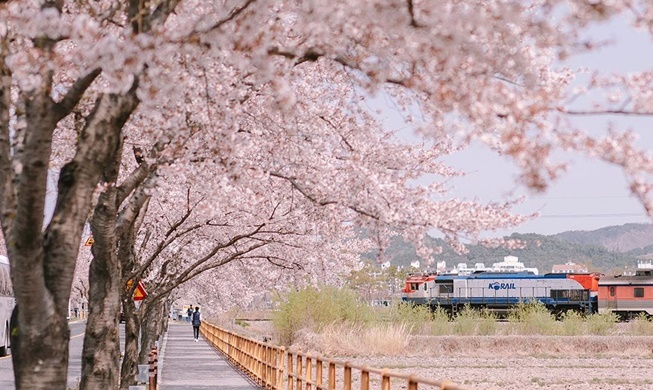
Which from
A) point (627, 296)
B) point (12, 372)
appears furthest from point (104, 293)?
point (627, 296)

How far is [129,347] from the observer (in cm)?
2481

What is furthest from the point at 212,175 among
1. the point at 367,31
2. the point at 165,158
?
the point at 367,31

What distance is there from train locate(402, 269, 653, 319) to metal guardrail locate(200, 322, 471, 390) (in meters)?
39.1

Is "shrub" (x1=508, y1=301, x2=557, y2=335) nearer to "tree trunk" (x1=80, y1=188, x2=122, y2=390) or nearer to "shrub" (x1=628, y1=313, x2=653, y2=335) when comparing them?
"shrub" (x1=628, y1=313, x2=653, y2=335)

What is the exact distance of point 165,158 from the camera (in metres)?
13.2

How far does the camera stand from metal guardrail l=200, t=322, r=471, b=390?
41.4ft

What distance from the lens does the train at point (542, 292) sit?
262 ft

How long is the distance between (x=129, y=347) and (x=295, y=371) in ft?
15.6

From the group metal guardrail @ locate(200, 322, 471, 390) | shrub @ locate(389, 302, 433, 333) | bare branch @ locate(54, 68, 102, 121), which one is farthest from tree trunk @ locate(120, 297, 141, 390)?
shrub @ locate(389, 302, 433, 333)

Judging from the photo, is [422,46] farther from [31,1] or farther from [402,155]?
[402,155]

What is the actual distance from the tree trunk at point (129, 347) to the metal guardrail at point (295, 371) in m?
2.98

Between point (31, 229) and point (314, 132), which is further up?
point (314, 132)

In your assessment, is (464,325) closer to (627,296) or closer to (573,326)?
(573,326)

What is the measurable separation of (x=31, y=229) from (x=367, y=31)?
120 inches
